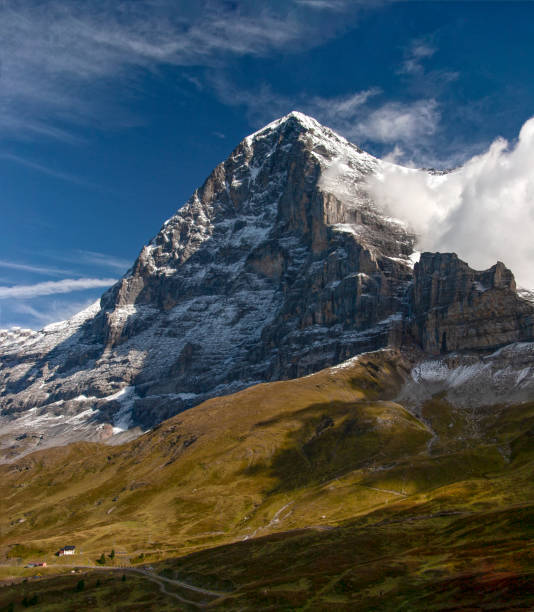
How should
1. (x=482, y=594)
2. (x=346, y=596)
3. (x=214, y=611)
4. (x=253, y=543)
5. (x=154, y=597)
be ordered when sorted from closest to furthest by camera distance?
1. (x=482, y=594)
2. (x=346, y=596)
3. (x=214, y=611)
4. (x=154, y=597)
5. (x=253, y=543)

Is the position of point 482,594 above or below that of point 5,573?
above

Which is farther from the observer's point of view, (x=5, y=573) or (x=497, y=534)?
(x=5, y=573)

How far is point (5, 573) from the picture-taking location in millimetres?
197500

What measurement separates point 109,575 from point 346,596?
97270mm

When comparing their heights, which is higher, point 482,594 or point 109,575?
point 482,594

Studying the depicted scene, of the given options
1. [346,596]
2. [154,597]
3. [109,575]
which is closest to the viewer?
[346,596]

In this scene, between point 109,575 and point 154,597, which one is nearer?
point 154,597

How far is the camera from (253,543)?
188 m

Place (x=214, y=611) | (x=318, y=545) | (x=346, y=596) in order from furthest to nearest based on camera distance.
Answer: (x=318, y=545) → (x=214, y=611) → (x=346, y=596)

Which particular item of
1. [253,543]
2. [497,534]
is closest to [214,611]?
[497,534]

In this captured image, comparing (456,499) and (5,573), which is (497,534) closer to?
(456,499)

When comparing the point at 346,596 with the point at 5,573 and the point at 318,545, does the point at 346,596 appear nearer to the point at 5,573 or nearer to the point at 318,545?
the point at 318,545

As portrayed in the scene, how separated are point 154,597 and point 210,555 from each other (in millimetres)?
46163

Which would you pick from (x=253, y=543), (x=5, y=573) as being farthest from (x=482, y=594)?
(x=5, y=573)
